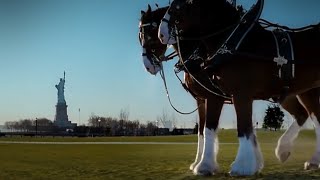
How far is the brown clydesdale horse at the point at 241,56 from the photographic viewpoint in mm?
8484

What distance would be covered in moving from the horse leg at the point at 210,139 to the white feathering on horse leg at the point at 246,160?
760 millimetres

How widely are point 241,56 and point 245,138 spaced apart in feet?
4.76

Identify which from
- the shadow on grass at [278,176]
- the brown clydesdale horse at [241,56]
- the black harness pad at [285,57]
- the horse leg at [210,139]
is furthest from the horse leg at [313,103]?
the horse leg at [210,139]

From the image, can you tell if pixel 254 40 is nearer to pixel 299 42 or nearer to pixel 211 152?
pixel 299 42

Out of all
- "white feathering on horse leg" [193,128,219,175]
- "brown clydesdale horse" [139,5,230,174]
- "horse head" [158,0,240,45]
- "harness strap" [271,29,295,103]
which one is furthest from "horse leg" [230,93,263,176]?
"horse head" [158,0,240,45]

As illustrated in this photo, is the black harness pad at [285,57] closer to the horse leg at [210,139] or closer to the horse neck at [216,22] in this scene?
the horse neck at [216,22]

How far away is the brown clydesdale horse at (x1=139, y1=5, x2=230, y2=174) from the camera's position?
9.52m

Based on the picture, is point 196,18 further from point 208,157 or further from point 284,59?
point 208,157

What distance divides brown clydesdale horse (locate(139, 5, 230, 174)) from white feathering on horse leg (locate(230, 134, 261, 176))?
0.95 meters

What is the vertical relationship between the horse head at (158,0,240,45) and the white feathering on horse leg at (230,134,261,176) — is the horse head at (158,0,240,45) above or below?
above

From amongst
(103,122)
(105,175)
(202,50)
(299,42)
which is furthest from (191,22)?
(103,122)

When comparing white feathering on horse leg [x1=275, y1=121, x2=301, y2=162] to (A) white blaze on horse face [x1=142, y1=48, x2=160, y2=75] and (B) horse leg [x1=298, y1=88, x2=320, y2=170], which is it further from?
(A) white blaze on horse face [x1=142, y1=48, x2=160, y2=75]

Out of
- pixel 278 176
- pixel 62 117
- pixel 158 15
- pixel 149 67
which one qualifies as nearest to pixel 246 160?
pixel 278 176

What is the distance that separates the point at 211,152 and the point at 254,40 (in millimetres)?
2286
